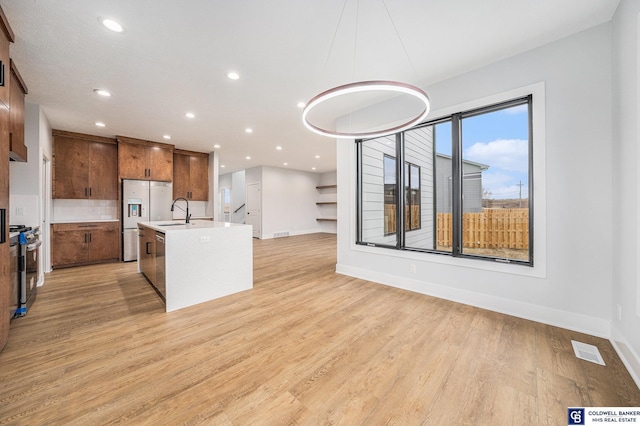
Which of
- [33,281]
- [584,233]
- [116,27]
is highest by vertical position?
[116,27]

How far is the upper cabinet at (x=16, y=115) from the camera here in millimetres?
2739

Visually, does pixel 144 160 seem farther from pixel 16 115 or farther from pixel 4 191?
pixel 4 191

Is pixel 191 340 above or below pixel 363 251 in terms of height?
below

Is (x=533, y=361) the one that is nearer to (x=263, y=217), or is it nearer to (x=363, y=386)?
(x=363, y=386)

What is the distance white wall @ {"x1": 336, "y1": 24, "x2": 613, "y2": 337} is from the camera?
7.58 ft

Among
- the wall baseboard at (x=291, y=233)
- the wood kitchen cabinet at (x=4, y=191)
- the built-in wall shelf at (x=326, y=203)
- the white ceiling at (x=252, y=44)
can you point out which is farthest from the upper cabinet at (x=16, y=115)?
the built-in wall shelf at (x=326, y=203)

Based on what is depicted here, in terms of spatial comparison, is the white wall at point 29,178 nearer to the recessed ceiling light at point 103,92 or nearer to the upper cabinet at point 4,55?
the recessed ceiling light at point 103,92

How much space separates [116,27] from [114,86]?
1388 mm

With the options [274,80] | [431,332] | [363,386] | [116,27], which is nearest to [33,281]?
[116,27]

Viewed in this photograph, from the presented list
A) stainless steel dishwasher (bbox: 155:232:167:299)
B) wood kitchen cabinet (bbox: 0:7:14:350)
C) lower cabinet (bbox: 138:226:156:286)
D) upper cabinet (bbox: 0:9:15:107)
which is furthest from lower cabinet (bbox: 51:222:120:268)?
upper cabinet (bbox: 0:9:15:107)

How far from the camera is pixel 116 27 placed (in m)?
2.26

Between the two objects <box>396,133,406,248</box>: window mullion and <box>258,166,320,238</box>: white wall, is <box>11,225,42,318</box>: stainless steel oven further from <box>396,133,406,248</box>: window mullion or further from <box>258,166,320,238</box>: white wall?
<box>258,166,320,238</box>: white wall

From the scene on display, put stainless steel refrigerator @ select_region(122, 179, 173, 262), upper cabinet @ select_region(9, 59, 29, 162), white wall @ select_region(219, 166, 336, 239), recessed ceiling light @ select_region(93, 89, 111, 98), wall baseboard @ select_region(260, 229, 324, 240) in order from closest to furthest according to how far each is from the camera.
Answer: upper cabinet @ select_region(9, 59, 29, 162)
recessed ceiling light @ select_region(93, 89, 111, 98)
stainless steel refrigerator @ select_region(122, 179, 173, 262)
wall baseboard @ select_region(260, 229, 324, 240)
white wall @ select_region(219, 166, 336, 239)

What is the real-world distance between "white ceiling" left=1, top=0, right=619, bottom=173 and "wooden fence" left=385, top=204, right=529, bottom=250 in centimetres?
158
